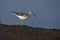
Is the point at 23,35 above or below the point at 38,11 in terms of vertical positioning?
below

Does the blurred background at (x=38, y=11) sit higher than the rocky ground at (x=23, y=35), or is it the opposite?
the blurred background at (x=38, y=11)

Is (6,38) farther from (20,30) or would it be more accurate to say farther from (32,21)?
(32,21)

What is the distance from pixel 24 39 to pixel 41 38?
0.29 metres

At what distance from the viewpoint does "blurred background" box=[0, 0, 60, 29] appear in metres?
4.43

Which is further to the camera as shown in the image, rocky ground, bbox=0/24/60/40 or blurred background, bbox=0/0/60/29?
blurred background, bbox=0/0/60/29

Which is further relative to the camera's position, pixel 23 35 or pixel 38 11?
pixel 38 11

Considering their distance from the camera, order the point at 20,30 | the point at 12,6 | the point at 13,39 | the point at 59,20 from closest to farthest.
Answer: the point at 13,39 → the point at 20,30 → the point at 59,20 → the point at 12,6

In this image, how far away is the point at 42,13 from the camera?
4.51 metres

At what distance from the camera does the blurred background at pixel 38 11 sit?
4.43m

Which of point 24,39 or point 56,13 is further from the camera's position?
point 56,13

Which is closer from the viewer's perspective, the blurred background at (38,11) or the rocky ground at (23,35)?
the rocky ground at (23,35)

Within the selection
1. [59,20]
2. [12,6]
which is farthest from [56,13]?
[12,6]

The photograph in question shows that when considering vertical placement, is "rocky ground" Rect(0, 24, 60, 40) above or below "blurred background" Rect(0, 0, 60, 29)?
below

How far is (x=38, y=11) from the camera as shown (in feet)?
14.8
